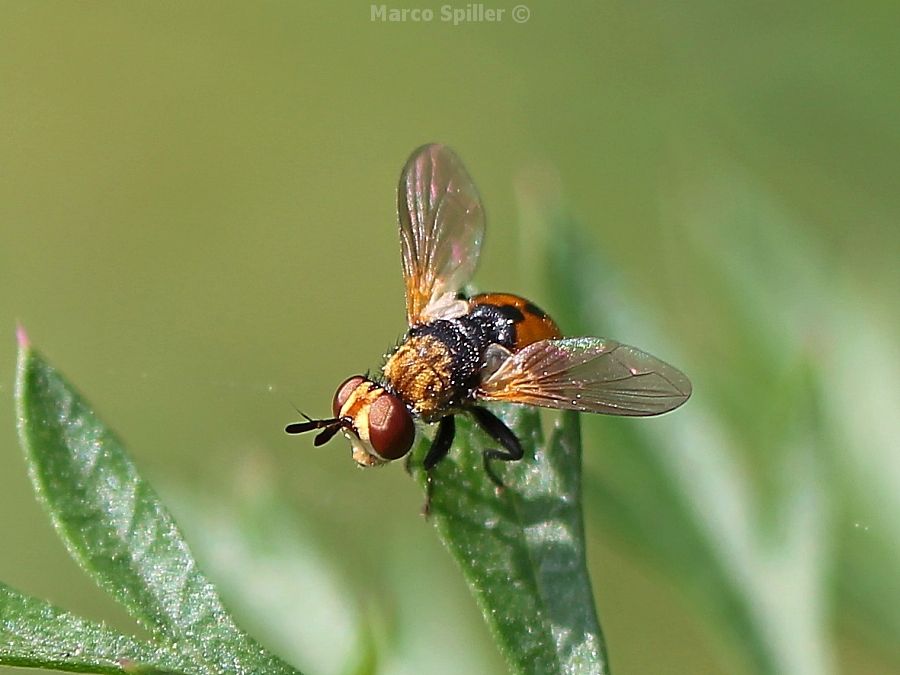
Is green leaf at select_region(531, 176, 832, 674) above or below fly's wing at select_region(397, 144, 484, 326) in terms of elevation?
below

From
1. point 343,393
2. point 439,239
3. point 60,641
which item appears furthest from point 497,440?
point 439,239

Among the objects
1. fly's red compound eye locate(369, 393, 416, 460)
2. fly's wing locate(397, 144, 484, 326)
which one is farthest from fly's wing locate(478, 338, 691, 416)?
fly's wing locate(397, 144, 484, 326)

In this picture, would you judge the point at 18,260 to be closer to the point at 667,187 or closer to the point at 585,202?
the point at 585,202

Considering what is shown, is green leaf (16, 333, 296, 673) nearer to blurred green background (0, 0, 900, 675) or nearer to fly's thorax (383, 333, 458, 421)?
blurred green background (0, 0, 900, 675)

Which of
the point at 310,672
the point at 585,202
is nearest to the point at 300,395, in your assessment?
the point at 585,202

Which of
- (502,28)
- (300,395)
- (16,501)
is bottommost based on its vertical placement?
(16,501)

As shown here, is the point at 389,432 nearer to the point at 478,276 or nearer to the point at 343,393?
the point at 343,393
